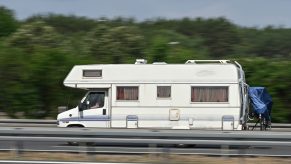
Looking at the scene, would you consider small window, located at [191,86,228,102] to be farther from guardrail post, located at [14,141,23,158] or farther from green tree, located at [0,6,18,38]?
green tree, located at [0,6,18,38]

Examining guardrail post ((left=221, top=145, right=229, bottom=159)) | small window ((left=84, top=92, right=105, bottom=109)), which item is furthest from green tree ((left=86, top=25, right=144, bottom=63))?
guardrail post ((left=221, top=145, right=229, bottom=159))

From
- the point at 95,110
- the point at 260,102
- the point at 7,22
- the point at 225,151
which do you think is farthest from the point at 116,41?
the point at 225,151

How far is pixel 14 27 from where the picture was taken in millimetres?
90625

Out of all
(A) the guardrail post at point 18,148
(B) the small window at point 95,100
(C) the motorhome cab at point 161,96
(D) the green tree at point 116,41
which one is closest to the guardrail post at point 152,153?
(A) the guardrail post at point 18,148

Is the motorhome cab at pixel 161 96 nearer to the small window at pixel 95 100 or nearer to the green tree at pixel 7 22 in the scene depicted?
the small window at pixel 95 100

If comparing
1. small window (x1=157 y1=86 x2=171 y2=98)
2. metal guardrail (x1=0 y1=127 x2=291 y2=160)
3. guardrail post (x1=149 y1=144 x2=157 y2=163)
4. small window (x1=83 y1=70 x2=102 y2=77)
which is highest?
small window (x1=83 y1=70 x2=102 y2=77)

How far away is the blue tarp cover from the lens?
19.7 metres

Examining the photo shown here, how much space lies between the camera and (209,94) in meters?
18.1

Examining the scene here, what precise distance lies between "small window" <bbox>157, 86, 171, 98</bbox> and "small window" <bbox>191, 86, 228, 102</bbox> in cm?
69

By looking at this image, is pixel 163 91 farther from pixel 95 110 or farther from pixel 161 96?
pixel 95 110

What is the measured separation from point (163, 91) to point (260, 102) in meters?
3.48

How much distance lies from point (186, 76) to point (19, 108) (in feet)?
46.6

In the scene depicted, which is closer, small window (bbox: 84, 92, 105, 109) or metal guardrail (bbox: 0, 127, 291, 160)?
metal guardrail (bbox: 0, 127, 291, 160)

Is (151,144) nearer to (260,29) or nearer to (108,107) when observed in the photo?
(108,107)
